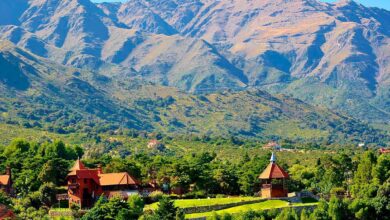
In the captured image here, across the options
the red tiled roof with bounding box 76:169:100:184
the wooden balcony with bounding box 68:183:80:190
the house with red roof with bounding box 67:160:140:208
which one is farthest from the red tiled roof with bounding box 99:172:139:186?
the wooden balcony with bounding box 68:183:80:190

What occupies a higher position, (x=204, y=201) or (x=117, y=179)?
(x=117, y=179)

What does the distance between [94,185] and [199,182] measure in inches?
661

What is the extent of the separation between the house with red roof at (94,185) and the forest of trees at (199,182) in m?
2.98

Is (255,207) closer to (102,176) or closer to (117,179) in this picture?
(117,179)

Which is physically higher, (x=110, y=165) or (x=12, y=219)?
(x=110, y=165)

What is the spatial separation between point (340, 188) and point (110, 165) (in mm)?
37958

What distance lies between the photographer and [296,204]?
108 m

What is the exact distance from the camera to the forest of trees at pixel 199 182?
98.4 m

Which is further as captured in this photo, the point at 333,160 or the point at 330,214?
the point at 333,160

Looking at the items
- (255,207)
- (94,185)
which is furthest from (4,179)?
(255,207)

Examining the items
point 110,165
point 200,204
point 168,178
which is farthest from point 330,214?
point 110,165

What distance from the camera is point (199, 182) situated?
11744 cm

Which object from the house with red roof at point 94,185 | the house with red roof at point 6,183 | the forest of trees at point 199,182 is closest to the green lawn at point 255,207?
the forest of trees at point 199,182

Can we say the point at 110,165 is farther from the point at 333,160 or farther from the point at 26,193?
the point at 333,160
